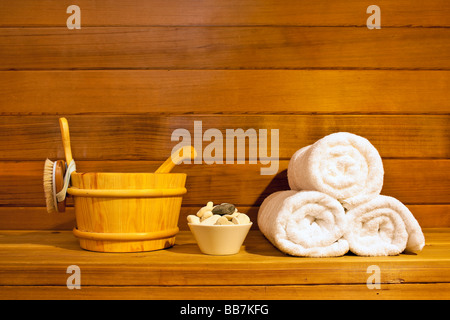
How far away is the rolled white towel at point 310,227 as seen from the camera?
30.3 inches

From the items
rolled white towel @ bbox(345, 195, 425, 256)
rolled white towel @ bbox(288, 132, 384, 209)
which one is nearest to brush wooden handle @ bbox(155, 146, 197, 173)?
rolled white towel @ bbox(288, 132, 384, 209)

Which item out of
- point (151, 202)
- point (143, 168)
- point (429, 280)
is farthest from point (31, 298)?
point (429, 280)

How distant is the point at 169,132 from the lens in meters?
1.15

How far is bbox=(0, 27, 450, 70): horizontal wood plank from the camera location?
1156mm

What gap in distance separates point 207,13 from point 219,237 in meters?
0.72

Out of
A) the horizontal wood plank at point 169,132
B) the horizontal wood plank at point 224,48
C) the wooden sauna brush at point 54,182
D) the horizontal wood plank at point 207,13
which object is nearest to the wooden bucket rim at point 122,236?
the wooden sauna brush at point 54,182

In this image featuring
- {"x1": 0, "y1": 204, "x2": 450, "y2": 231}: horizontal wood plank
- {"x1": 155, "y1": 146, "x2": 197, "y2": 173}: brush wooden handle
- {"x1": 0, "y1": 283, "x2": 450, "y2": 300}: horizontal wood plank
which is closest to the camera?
{"x1": 0, "y1": 283, "x2": 450, "y2": 300}: horizontal wood plank

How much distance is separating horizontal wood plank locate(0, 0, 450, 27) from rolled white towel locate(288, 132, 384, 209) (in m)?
0.53

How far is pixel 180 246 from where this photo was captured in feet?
2.94

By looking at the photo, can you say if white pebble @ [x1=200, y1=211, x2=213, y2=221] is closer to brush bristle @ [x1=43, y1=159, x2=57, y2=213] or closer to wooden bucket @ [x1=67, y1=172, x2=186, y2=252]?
wooden bucket @ [x1=67, y1=172, x2=186, y2=252]

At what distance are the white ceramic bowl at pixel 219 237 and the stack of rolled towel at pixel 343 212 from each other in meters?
0.07

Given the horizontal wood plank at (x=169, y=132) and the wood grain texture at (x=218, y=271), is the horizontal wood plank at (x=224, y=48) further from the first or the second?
the wood grain texture at (x=218, y=271)

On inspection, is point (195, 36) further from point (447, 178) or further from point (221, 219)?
point (447, 178)

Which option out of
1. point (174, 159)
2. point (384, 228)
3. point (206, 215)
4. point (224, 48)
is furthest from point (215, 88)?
point (384, 228)
